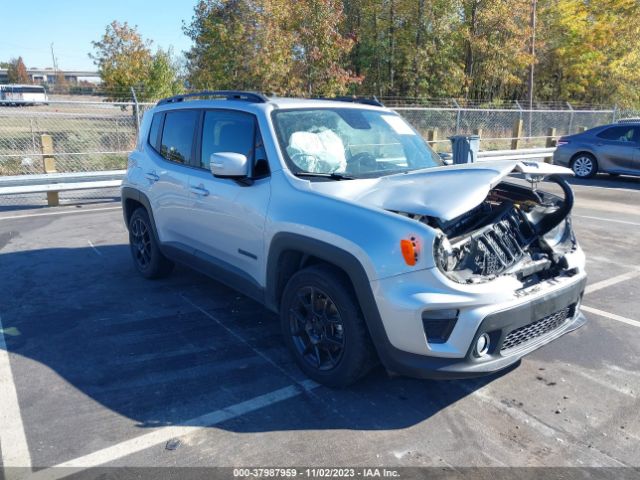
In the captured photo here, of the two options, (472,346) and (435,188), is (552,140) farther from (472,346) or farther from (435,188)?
(472,346)

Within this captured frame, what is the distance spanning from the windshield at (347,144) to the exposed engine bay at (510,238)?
797 millimetres

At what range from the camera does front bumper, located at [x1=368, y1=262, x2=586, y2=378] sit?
2.96 metres

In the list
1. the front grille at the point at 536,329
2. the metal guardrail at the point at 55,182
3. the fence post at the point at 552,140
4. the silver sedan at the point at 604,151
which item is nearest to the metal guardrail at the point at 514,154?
the silver sedan at the point at 604,151

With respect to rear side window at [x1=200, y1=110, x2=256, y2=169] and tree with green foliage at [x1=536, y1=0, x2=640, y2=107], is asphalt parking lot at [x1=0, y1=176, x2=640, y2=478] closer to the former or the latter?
rear side window at [x1=200, y1=110, x2=256, y2=169]

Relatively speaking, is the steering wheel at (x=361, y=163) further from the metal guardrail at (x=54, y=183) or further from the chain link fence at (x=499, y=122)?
the chain link fence at (x=499, y=122)

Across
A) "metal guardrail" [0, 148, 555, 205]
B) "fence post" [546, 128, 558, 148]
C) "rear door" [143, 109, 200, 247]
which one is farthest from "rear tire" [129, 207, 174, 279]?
"fence post" [546, 128, 558, 148]

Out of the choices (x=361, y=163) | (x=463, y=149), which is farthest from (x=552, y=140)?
(x=361, y=163)

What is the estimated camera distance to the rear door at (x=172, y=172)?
16.0 feet

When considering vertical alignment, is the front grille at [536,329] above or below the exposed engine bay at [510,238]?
below

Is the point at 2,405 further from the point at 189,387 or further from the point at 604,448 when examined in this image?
the point at 604,448

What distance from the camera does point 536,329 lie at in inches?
132

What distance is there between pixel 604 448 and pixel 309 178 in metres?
2.40

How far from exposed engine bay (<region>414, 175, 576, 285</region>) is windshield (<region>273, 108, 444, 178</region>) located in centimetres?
80

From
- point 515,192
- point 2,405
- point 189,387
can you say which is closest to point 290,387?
point 189,387
